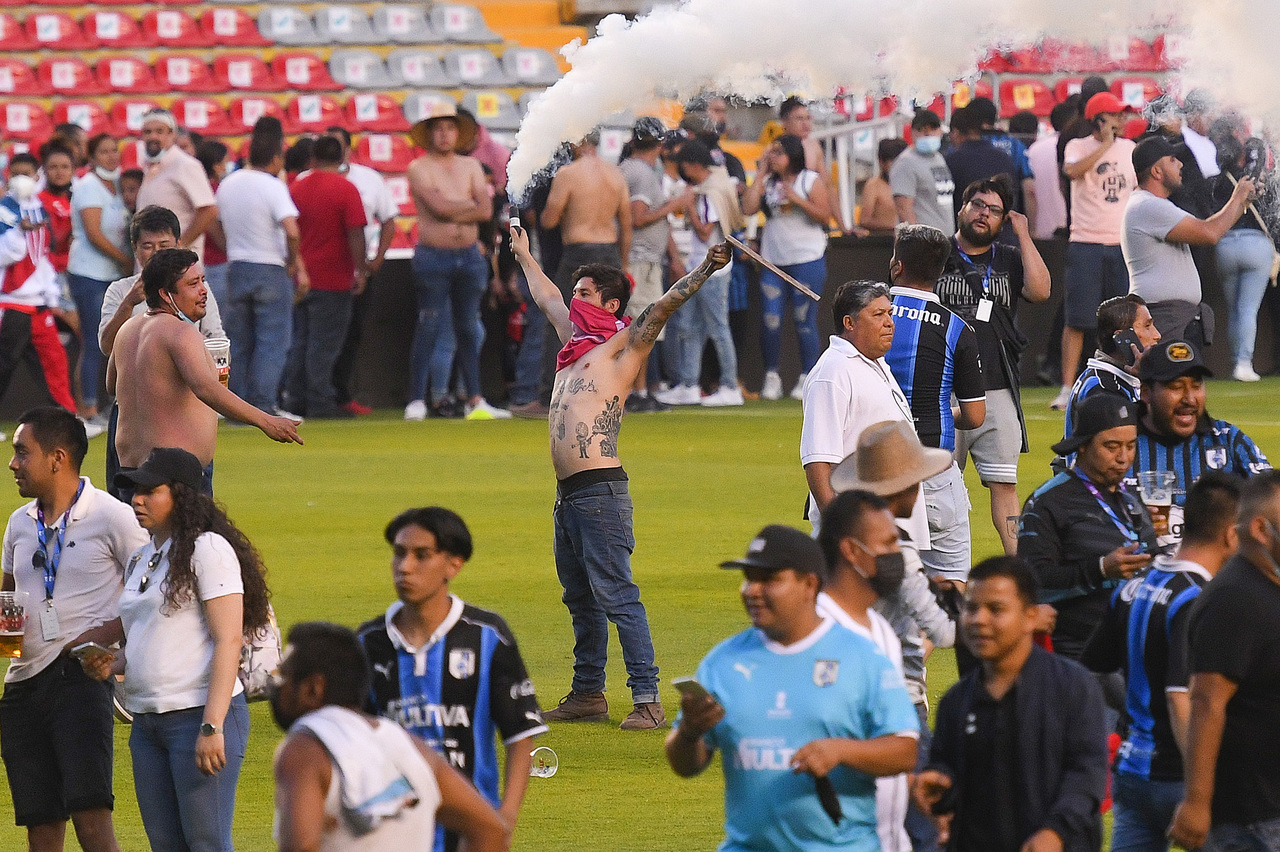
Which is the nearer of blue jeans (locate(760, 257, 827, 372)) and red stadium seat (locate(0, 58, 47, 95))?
blue jeans (locate(760, 257, 827, 372))

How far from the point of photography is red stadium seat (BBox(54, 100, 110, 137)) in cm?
2638

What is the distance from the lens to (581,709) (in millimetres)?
8492

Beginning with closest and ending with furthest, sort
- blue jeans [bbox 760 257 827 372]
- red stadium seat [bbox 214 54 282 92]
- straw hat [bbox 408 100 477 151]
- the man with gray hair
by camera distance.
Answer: the man with gray hair < straw hat [bbox 408 100 477 151] < blue jeans [bbox 760 257 827 372] < red stadium seat [bbox 214 54 282 92]

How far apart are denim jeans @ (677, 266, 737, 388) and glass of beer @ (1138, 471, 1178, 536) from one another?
40.0 feet

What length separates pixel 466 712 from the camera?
199 inches

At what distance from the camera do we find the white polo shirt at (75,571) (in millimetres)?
6473

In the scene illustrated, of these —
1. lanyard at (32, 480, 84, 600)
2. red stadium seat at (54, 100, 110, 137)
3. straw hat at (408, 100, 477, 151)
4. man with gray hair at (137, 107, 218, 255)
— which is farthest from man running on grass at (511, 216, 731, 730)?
red stadium seat at (54, 100, 110, 137)

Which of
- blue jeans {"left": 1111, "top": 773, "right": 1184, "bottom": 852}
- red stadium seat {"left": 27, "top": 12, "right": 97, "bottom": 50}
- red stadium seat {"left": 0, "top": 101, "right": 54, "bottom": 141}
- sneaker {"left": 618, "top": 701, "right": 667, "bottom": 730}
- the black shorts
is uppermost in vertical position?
red stadium seat {"left": 27, "top": 12, "right": 97, "bottom": 50}

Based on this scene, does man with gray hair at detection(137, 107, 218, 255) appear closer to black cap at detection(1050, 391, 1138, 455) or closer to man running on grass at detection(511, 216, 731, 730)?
man running on grass at detection(511, 216, 731, 730)

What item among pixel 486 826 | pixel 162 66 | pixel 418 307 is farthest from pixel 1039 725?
pixel 162 66

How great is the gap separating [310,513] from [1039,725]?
9677 mm

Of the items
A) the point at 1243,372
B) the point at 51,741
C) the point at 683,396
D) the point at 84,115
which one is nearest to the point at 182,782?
the point at 51,741

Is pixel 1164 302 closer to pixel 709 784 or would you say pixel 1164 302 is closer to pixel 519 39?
pixel 709 784

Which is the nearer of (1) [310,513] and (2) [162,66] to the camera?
(1) [310,513]
